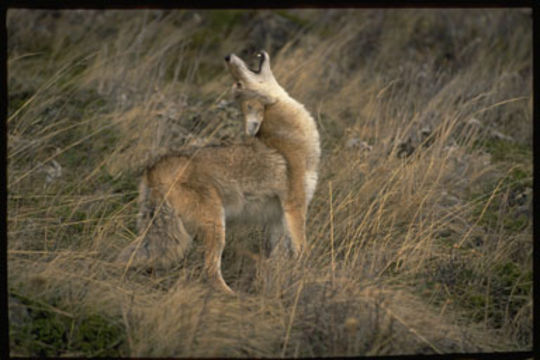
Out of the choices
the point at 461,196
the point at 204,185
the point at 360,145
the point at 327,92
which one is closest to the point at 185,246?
the point at 204,185

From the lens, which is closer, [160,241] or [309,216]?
[160,241]

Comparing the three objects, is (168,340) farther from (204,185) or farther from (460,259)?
(460,259)

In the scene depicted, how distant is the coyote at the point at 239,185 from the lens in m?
4.43

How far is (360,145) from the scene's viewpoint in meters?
6.43

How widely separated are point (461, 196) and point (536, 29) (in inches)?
109

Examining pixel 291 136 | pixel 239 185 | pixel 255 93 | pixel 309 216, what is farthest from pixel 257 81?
pixel 309 216

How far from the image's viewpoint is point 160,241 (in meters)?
4.41

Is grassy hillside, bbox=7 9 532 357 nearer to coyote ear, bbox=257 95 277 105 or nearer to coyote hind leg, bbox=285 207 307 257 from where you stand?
coyote hind leg, bbox=285 207 307 257

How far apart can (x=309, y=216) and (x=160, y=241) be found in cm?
171

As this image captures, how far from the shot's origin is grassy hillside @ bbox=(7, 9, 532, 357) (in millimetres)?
3893

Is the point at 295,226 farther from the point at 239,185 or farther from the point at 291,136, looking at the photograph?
the point at 291,136

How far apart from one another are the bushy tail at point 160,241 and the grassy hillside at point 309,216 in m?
0.11

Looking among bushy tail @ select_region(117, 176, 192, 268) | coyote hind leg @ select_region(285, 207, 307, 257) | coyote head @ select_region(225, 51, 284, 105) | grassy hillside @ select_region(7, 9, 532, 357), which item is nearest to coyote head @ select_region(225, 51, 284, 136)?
coyote head @ select_region(225, 51, 284, 105)

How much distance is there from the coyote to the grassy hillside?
0.63 ft
